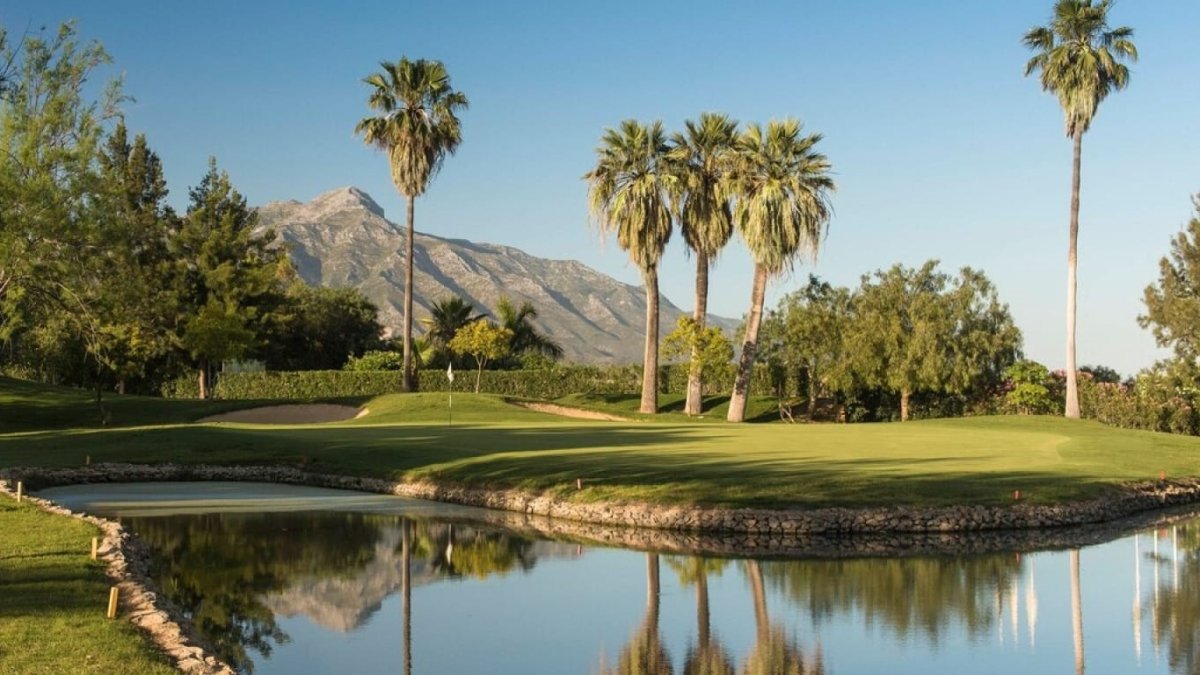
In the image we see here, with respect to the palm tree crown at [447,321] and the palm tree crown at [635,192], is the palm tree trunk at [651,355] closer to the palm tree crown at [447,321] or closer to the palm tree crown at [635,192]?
the palm tree crown at [635,192]

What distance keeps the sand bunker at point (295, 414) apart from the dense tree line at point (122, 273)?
618cm

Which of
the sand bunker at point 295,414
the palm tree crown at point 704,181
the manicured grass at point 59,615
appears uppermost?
the palm tree crown at point 704,181

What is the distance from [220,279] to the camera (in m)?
73.1

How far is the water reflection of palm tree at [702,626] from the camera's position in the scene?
13.9 meters

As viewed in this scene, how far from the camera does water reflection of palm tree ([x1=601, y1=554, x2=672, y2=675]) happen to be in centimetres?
1373

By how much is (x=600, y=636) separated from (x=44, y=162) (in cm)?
3217

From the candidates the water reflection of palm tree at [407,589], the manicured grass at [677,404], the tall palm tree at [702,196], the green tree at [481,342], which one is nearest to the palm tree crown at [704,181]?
the tall palm tree at [702,196]

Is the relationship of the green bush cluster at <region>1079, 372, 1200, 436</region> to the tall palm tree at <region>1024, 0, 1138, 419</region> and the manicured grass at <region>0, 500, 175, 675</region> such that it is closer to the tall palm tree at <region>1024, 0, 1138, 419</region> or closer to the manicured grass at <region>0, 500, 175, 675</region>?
the tall palm tree at <region>1024, 0, 1138, 419</region>

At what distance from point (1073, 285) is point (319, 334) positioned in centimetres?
5397

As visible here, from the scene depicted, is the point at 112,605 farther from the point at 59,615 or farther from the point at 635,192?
the point at 635,192

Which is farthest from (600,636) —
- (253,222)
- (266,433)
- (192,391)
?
(253,222)

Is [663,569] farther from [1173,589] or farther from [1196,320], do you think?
[1196,320]

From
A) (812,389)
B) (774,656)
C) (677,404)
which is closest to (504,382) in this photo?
(677,404)

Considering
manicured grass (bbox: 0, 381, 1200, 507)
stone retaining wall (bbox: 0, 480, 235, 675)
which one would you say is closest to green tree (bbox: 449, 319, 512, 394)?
manicured grass (bbox: 0, 381, 1200, 507)
